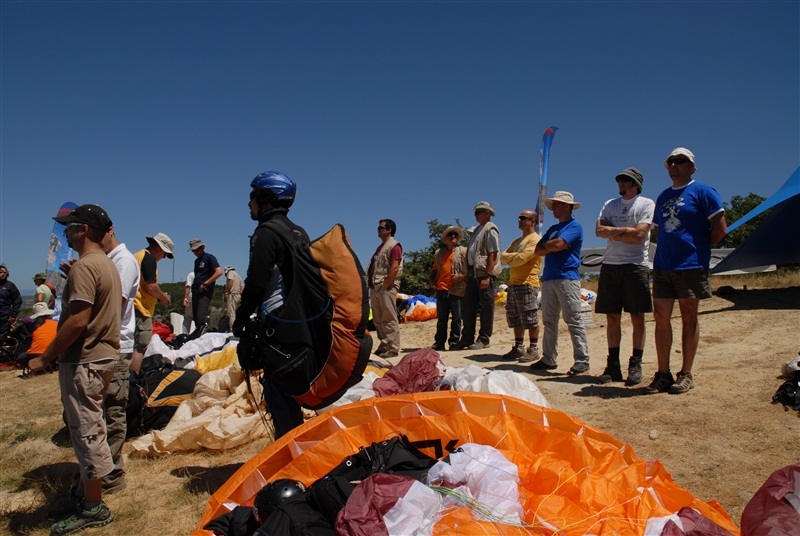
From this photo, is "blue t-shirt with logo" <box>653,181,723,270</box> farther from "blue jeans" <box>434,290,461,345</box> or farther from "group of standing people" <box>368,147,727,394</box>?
"blue jeans" <box>434,290,461,345</box>

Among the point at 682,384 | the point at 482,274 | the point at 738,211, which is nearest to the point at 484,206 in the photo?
the point at 482,274

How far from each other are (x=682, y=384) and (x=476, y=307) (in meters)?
3.33

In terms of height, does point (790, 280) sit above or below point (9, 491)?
above

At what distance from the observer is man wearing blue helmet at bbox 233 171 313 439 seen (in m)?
2.77

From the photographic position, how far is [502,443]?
2.82 meters

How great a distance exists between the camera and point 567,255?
5398 millimetres

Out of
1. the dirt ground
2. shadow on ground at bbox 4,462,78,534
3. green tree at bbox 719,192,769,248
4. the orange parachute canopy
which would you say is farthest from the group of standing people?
green tree at bbox 719,192,769,248

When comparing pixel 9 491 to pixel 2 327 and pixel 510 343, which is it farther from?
pixel 2 327

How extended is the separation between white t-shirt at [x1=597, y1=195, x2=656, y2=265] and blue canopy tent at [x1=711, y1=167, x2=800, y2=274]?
557cm

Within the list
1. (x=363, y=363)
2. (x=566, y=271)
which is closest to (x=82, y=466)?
(x=363, y=363)

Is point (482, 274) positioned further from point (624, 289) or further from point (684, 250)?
point (684, 250)

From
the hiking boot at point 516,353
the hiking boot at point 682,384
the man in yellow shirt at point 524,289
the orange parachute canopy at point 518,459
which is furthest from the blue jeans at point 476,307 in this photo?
the orange parachute canopy at point 518,459

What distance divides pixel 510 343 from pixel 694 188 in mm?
4110

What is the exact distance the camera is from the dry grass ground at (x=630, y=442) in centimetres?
296
